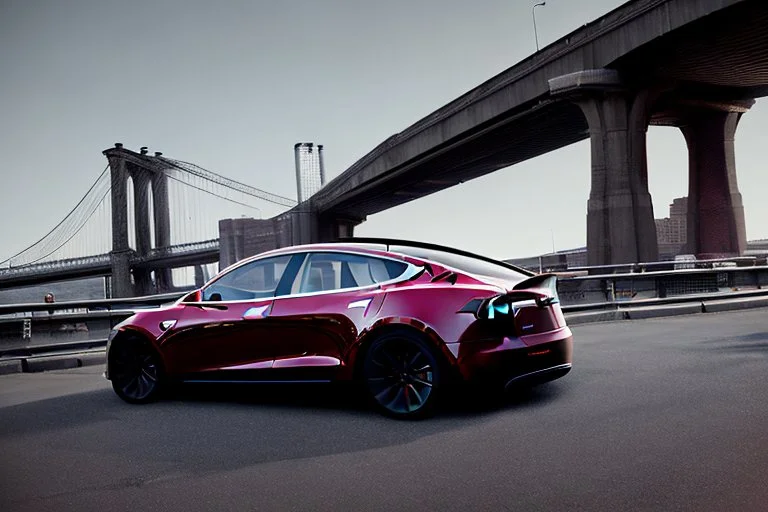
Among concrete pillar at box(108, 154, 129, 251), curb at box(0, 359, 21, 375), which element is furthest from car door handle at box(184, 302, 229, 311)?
concrete pillar at box(108, 154, 129, 251)

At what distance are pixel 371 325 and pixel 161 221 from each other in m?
73.9

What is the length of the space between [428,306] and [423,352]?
0.33 m

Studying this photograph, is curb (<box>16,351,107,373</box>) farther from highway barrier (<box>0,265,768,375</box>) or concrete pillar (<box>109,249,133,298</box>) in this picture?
concrete pillar (<box>109,249,133,298</box>)

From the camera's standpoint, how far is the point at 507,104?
39719 millimetres

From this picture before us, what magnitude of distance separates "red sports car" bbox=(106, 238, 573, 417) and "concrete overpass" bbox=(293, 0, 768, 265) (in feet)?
84.8

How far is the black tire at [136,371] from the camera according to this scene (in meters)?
7.27

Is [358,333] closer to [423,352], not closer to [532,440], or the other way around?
[423,352]

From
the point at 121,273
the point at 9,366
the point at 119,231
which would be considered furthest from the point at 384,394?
the point at 119,231

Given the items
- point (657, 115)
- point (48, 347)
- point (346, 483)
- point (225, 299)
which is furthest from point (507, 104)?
point (346, 483)

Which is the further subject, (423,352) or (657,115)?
(657,115)

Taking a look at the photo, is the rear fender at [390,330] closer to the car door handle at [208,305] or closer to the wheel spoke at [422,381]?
the wheel spoke at [422,381]

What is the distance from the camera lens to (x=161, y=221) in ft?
251

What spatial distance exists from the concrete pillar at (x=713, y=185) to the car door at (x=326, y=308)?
42.0 metres

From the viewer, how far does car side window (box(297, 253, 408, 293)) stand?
6.15 m
